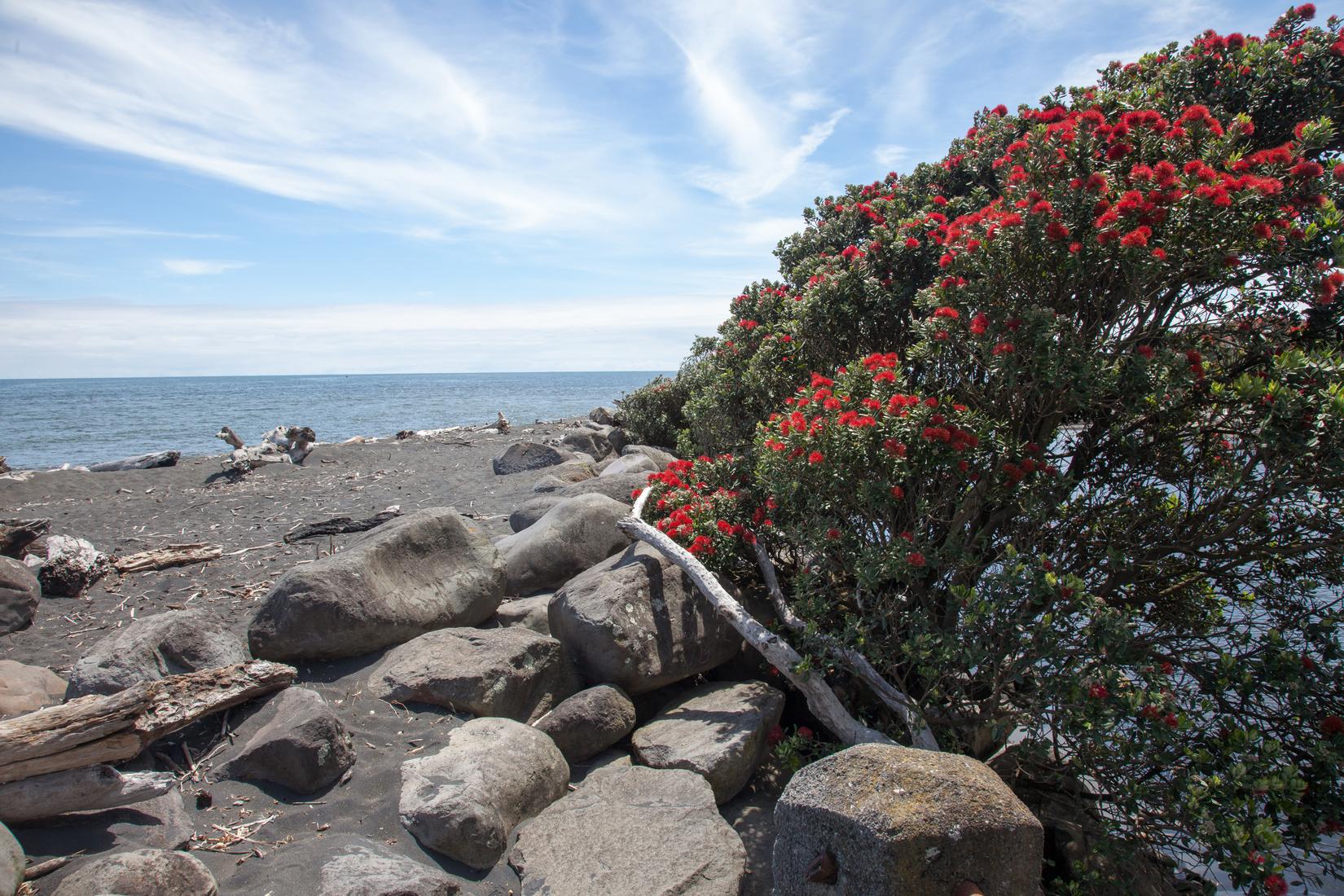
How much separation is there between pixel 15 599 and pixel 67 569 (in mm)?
881

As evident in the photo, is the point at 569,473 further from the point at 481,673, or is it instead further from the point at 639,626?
the point at 481,673

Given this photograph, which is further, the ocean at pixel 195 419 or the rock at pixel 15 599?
the ocean at pixel 195 419

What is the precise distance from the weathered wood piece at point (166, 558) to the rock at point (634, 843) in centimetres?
616

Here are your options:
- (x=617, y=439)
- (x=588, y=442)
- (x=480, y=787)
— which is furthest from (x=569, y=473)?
(x=480, y=787)

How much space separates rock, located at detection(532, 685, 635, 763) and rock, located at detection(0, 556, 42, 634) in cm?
486

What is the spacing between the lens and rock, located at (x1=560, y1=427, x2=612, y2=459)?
17250mm

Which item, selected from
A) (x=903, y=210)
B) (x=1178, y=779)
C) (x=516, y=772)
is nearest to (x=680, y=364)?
(x=903, y=210)

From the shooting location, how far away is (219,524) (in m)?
10.6

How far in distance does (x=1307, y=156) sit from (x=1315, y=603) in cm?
295

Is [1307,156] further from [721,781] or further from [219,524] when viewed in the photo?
[219,524]

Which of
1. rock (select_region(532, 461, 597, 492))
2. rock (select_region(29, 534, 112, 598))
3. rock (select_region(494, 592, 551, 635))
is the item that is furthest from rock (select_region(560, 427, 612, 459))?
rock (select_region(29, 534, 112, 598))

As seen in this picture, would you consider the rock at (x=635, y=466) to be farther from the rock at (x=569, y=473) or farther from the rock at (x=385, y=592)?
the rock at (x=385, y=592)

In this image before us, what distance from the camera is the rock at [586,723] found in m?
5.35

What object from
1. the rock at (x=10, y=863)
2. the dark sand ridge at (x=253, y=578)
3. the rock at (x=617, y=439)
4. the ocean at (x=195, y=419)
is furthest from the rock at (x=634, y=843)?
the ocean at (x=195, y=419)
